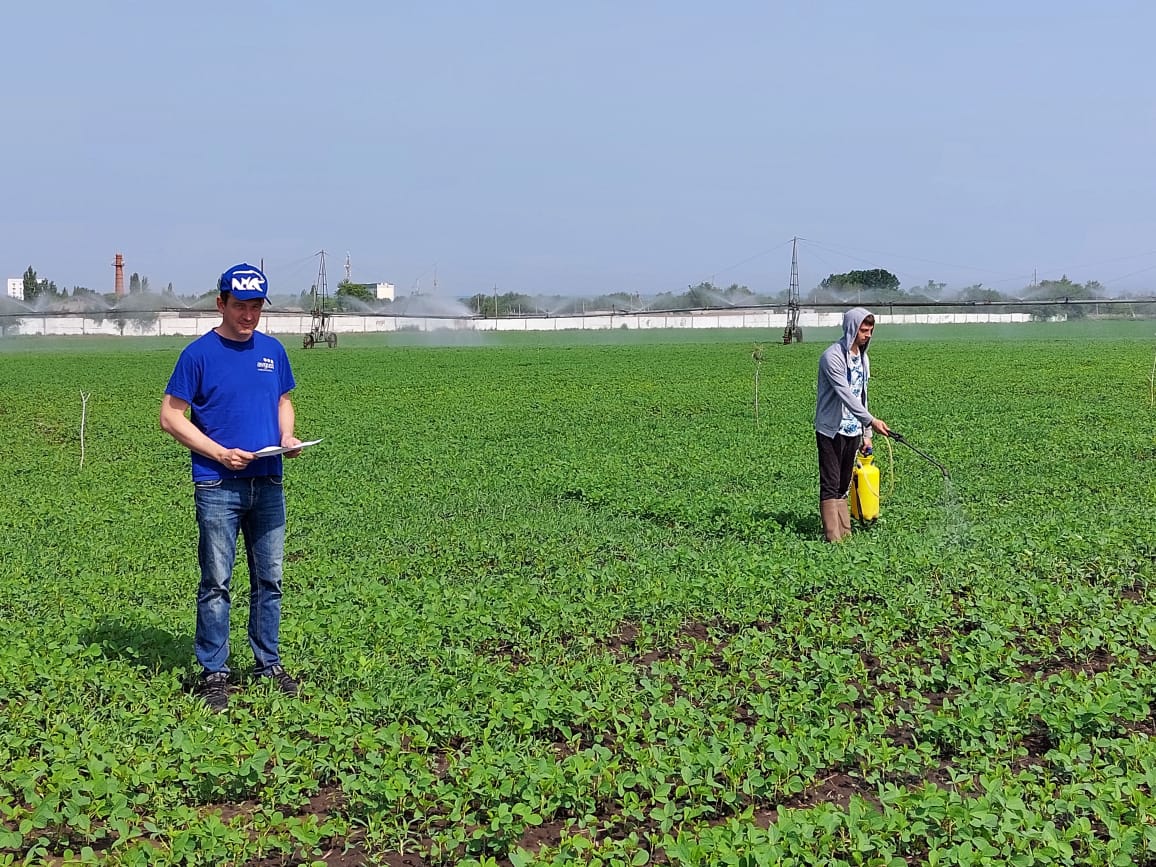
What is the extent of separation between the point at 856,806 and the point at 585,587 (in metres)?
4.00

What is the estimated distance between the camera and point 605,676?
5.96 meters

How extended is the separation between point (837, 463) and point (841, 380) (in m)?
0.70

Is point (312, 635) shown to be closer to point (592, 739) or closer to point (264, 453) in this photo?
point (264, 453)

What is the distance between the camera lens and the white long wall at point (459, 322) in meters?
80.8

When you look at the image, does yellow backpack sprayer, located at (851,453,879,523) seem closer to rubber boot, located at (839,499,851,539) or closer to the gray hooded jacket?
rubber boot, located at (839,499,851,539)

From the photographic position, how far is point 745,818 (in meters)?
4.28

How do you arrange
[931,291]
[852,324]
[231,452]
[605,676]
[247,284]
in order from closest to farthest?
[231,452]
[247,284]
[605,676]
[852,324]
[931,291]

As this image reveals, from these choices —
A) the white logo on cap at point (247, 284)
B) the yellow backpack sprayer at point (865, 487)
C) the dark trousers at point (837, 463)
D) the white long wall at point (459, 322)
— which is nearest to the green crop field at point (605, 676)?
the yellow backpack sprayer at point (865, 487)

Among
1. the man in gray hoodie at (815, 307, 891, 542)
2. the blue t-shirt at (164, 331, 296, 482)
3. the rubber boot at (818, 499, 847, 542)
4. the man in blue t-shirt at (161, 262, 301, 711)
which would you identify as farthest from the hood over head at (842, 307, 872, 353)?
the blue t-shirt at (164, 331, 296, 482)

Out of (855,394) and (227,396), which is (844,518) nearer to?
(855,394)

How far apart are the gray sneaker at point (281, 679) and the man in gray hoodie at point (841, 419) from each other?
5034 mm

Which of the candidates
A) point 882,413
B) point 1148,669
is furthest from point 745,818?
point 882,413

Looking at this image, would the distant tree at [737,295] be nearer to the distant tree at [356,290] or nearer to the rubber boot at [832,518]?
the distant tree at [356,290]

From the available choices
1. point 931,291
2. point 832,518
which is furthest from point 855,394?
point 931,291
